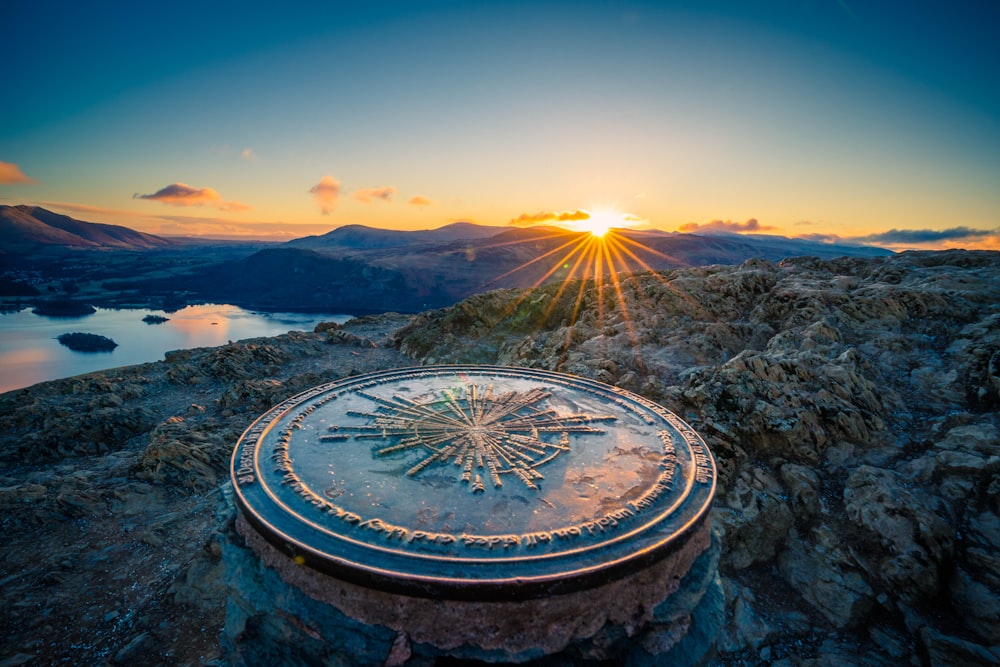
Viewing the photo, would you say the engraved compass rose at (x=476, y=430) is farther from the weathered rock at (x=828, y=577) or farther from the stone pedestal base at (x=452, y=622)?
the weathered rock at (x=828, y=577)

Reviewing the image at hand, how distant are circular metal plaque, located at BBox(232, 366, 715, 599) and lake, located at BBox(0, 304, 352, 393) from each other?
64.5ft

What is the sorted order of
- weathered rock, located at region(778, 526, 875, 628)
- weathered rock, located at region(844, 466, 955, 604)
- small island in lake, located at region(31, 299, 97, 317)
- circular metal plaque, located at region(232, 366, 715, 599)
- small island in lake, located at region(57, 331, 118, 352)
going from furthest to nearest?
1. small island in lake, located at region(31, 299, 97, 317)
2. small island in lake, located at region(57, 331, 118, 352)
3. weathered rock, located at region(778, 526, 875, 628)
4. weathered rock, located at region(844, 466, 955, 604)
5. circular metal plaque, located at region(232, 366, 715, 599)

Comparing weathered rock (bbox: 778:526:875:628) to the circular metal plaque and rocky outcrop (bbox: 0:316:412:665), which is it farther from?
rocky outcrop (bbox: 0:316:412:665)

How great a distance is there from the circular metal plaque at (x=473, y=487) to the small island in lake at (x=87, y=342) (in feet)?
101

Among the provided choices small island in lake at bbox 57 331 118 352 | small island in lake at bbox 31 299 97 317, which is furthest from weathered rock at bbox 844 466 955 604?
small island in lake at bbox 31 299 97 317

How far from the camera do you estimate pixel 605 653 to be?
10.8ft

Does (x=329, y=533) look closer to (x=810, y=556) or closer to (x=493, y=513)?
(x=493, y=513)

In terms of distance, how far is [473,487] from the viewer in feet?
12.7

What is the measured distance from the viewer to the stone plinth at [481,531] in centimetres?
299

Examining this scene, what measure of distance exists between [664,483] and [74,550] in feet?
25.4

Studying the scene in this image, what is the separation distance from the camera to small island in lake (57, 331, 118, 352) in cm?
2681

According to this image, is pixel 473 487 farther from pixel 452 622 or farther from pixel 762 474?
pixel 762 474

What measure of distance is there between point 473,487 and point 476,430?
3.78 feet

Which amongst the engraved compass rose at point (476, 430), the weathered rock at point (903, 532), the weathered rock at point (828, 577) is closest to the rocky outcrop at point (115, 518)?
the engraved compass rose at point (476, 430)
